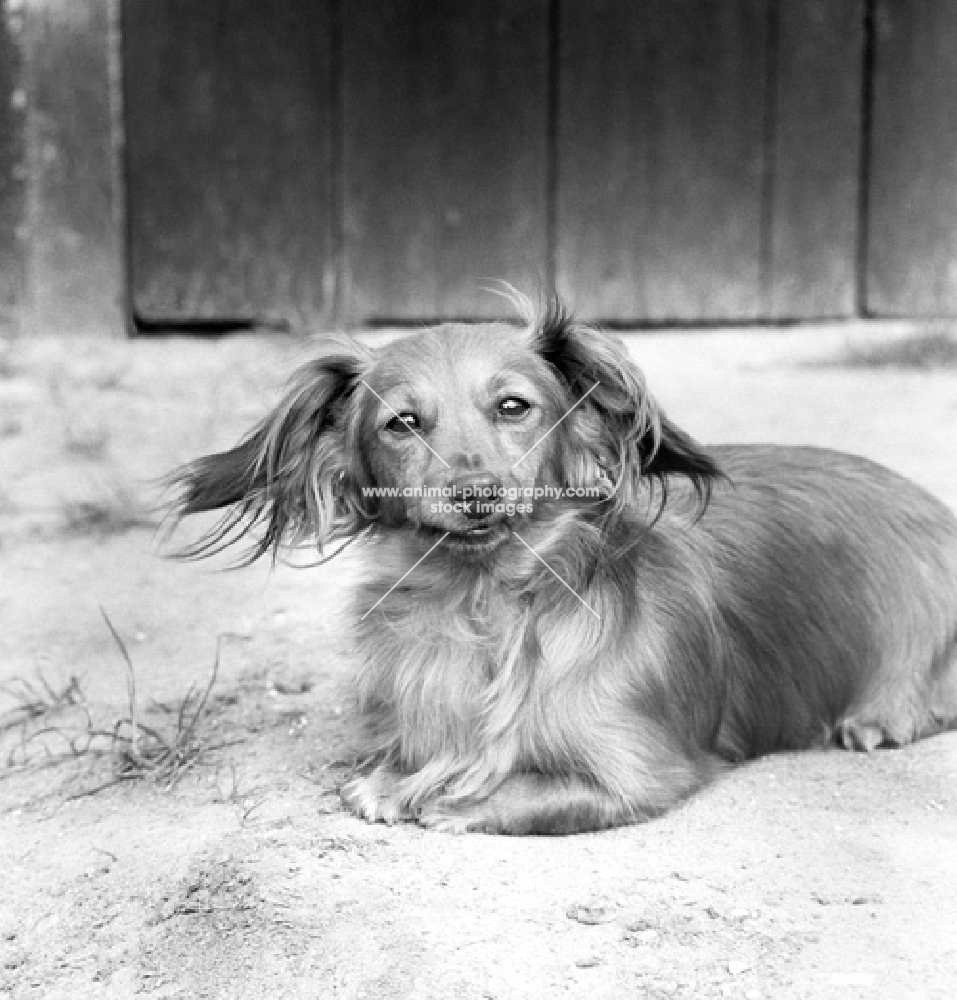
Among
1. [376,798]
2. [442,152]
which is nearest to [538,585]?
[376,798]

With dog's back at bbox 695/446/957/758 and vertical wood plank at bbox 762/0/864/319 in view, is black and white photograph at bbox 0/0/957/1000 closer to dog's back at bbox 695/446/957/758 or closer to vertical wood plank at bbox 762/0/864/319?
dog's back at bbox 695/446/957/758

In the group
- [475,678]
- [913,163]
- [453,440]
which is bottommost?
[475,678]

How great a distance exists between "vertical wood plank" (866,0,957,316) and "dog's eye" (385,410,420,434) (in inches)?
180

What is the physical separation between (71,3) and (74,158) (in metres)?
0.56

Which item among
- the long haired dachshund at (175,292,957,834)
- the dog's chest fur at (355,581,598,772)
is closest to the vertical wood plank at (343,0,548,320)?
the long haired dachshund at (175,292,957,834)

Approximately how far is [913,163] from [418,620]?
15.3ft

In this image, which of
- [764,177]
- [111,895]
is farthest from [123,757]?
[764,177]

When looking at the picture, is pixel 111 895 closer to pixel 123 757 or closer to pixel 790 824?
pixel 123 757

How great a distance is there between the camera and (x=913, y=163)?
7.14 metres

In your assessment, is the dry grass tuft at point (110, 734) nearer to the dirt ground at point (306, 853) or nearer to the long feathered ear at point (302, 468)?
the dirt ground at point (306, 853)

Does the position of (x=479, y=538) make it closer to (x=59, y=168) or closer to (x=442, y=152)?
(x=59, y=168)

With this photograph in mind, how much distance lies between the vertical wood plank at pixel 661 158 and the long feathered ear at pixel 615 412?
3.87 meters

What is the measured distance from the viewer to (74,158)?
6480 mm

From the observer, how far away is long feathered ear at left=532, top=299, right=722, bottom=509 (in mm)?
3189
